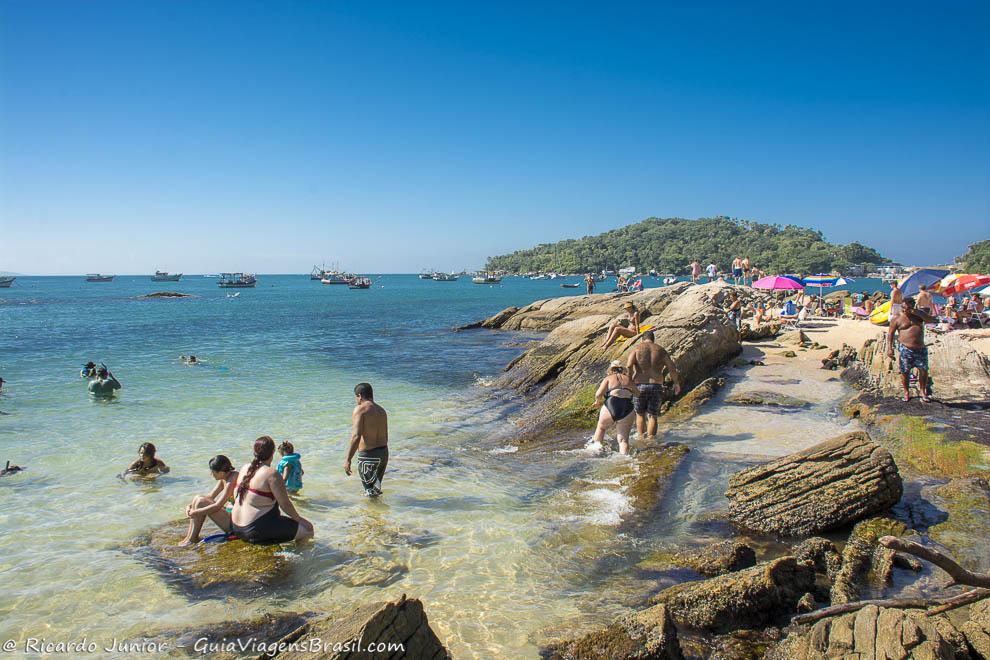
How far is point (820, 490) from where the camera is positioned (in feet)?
22.7

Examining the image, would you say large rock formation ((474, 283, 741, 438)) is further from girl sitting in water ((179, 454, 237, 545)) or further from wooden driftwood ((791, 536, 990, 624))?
wooden driftwood ((791, 536, 990, 624))

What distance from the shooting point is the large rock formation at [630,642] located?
4.36 metres

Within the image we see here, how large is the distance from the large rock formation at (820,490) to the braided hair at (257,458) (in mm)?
5756

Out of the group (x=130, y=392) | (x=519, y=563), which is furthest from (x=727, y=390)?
(x=130, y=392)

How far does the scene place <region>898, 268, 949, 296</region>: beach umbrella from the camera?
23.4 meters

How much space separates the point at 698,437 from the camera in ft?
35.8

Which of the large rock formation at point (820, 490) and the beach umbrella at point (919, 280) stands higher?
the beach umbrella at point (919, 280)

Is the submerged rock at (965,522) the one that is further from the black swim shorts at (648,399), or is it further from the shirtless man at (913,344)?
Result: the black swim shorts at (648,399)

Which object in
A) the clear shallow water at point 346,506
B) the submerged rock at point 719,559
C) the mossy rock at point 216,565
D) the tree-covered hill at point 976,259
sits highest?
the tree-covered hill at point 976,259

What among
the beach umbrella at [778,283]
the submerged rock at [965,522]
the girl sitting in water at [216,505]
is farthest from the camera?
the beach umbrella at [778,283]

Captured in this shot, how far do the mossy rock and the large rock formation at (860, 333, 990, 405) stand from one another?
1214 centimetres

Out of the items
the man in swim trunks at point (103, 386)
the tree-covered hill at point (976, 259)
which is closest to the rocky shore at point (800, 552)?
the man in swim trunks at point (103, 386)

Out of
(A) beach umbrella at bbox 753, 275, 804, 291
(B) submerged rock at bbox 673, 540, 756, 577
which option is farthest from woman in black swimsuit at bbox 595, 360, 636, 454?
(A) beach umbrella at bbox 753, 275, 804, 291

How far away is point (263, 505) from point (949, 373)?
1334 centimetres
